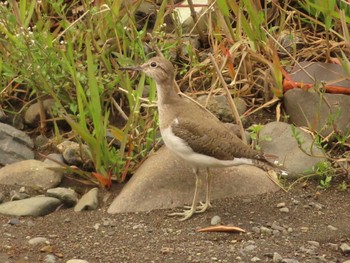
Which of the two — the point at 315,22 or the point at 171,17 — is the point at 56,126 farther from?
the point at 315,22

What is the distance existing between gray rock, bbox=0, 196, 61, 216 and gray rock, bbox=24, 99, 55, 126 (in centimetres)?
104

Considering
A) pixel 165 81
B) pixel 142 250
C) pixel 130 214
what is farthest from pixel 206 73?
pixel 142 250

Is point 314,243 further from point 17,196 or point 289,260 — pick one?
point 17,196

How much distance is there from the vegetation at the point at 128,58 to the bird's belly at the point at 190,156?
417 mm

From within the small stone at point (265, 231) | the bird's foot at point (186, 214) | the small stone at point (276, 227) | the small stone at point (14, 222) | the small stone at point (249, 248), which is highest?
the small stone at point (14, 222)

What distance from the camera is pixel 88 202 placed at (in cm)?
557

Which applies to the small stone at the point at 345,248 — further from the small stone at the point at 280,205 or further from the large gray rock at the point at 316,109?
the large gray rock at the point at 316,109

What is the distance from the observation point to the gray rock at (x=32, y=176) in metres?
5.87

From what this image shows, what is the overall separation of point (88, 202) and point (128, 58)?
45.8 inches

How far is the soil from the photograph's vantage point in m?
4.96

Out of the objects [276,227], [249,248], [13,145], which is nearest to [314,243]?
[276,227]

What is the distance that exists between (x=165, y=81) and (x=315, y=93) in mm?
1219

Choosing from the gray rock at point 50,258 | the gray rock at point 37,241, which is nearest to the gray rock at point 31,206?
the gray rock at point 37,241

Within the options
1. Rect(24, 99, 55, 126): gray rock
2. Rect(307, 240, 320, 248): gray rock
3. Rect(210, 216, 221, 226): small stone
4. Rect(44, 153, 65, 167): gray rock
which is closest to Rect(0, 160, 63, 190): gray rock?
Rect(44, 153, 65, 167): gray rock
